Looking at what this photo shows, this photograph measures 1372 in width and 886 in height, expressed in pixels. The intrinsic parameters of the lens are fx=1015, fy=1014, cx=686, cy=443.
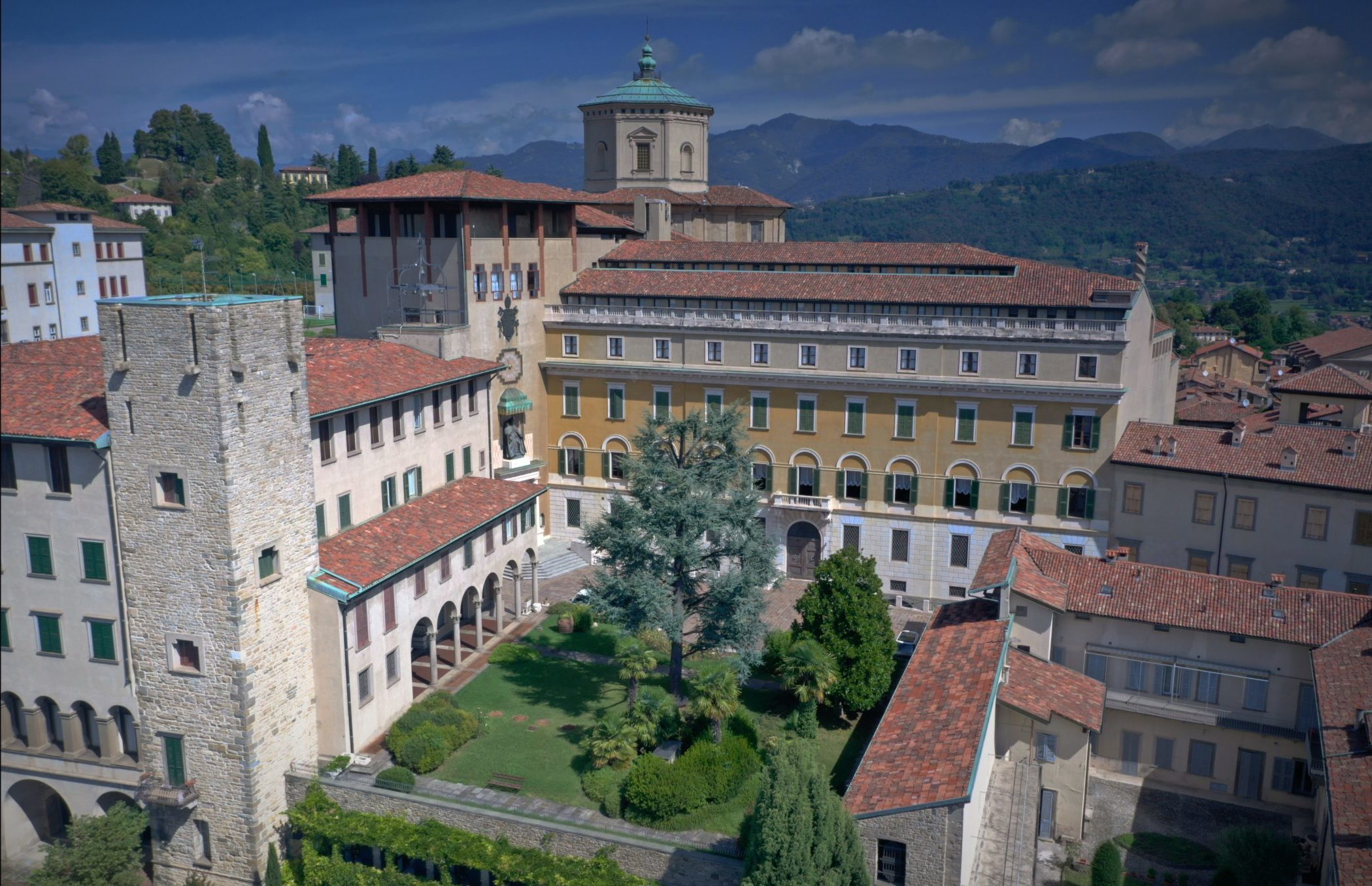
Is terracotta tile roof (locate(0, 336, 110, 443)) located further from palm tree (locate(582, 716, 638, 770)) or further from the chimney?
the chimney

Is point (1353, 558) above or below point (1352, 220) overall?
below

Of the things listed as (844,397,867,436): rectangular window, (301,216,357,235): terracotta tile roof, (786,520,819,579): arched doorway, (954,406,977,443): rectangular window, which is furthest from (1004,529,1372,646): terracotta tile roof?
(301,216,357,235): terracotta tile roof

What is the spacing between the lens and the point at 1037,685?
34.2 m

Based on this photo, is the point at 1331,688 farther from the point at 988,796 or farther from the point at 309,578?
the point at 309,578

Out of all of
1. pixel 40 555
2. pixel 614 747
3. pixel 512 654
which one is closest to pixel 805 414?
pixel 512 654

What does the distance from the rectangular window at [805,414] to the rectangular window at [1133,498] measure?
15236 millimetres

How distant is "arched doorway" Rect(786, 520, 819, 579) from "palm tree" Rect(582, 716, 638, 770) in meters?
21.7

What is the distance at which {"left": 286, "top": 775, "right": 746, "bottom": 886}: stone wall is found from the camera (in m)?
29.2

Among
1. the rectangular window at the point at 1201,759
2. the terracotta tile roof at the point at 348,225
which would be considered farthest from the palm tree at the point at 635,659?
the terracotta tile roof at the point at 348,225

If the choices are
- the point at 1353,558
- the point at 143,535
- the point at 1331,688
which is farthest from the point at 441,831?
the point at 1353,558

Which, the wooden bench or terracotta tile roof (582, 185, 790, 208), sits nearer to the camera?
the wooden bench

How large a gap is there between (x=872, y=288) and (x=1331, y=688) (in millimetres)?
27973

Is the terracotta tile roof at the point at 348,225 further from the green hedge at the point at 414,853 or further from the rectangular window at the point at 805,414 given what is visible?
the green hedge at the point at 414,853

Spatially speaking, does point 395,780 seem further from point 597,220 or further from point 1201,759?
point 597,220
